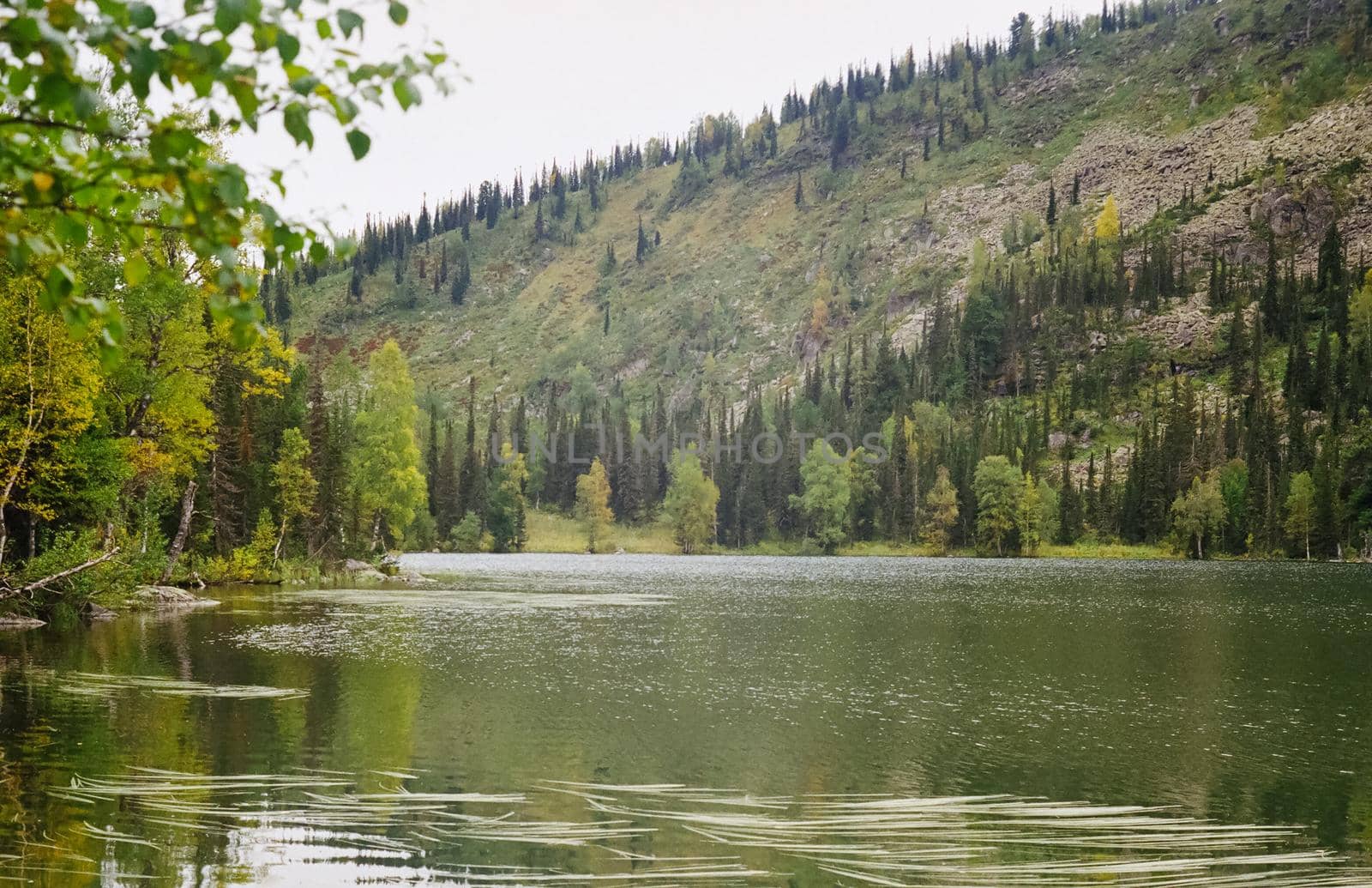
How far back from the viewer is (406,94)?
15.5ft

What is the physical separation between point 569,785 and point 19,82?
46.1 feet

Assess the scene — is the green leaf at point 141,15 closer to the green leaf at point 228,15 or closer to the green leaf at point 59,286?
the green leaf at point 228,15

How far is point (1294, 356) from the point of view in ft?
590

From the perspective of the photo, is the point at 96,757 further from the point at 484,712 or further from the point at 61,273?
the point at 61,273

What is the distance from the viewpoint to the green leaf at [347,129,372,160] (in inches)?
184

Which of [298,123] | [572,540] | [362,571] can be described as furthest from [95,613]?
[572,540]

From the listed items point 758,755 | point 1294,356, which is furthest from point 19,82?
point 1294,356

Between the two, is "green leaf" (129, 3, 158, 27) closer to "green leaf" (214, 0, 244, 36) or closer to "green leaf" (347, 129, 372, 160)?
"green leaf" (214, 0, 244, 36)

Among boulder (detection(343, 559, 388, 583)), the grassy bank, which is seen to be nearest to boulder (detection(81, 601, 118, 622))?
boulder (detection(343, 559, 388, 583))

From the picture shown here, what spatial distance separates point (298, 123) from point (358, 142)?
0.28 metres

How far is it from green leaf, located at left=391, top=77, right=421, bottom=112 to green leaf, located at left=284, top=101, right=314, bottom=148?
0.41 metres

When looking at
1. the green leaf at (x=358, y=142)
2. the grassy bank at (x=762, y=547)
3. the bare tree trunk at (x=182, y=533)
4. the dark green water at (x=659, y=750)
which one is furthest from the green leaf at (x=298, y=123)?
the grassy bank at (x=762, y=547)

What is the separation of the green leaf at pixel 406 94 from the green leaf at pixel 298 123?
41 cm

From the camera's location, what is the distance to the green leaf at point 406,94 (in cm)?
469
